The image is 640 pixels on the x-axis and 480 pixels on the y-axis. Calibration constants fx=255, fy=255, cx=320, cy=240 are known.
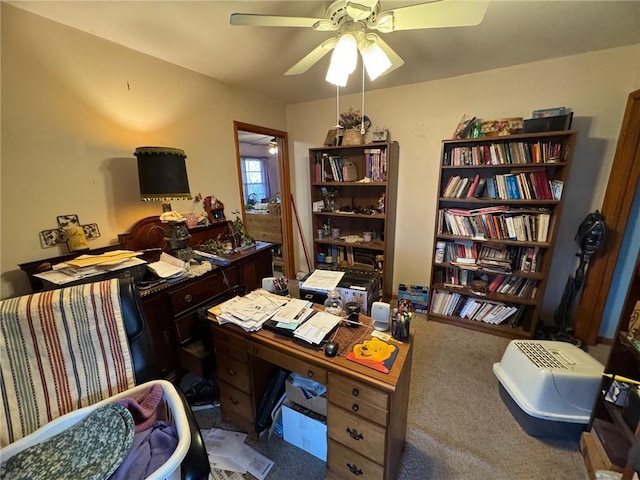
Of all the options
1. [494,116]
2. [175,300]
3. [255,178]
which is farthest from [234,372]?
[255,178]

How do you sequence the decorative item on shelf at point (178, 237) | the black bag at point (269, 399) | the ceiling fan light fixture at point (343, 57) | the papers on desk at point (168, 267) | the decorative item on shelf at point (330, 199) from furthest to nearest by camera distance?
the decorative item on shelf at point (330, 199) < the decorative item on shelf at point (178, 237) < the papers on desk at point (168, 267) < the black bag at point (269, 399) < the ceiling fan light fixture at point (343, 57)

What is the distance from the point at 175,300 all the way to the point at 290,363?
91 centimetres

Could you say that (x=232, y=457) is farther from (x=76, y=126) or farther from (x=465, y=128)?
(x=465, y=128)

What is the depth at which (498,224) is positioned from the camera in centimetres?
219

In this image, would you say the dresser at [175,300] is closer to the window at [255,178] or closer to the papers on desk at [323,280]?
the papers on desk at [323,280]

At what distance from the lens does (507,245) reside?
2301 millimetres

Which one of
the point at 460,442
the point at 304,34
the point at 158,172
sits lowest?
the point at 460,442

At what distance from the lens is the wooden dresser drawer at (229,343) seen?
125cm

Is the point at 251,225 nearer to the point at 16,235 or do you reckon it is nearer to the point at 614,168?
the point at 16,235

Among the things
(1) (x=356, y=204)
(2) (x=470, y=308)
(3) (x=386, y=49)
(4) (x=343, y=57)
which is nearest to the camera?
(4) (x=343, y=57)

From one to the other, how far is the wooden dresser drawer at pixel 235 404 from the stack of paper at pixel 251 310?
44 centimetres


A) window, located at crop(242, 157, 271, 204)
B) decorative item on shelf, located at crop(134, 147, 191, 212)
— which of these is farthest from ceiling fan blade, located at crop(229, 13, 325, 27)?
window, located at crop(242, 157, 271, 204)

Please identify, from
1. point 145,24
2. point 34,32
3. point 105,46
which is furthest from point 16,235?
point 145,24

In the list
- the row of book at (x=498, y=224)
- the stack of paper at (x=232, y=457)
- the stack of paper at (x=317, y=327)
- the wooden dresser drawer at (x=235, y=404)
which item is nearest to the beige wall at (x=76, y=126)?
the wooden dresser drawer at (x=235, y=404)
